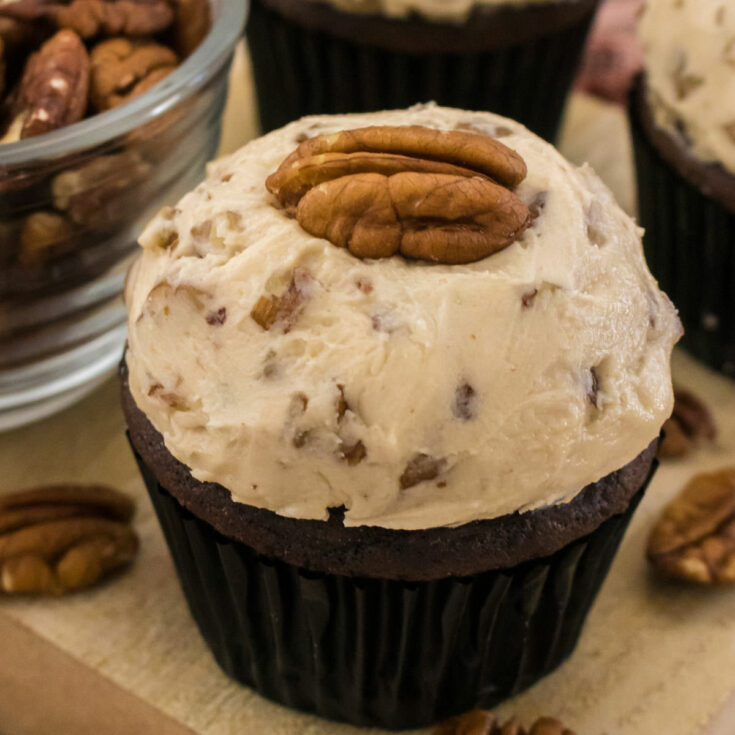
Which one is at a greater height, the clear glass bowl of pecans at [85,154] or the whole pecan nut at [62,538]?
the clear glass bowl of pecans at [85,154]

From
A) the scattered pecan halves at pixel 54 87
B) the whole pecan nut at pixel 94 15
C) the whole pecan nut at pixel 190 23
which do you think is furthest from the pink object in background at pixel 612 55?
the scattered pecan halves at pixel 54 87

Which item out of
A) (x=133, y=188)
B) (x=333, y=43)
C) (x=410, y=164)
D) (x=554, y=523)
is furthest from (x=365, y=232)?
(x=333, y=43)

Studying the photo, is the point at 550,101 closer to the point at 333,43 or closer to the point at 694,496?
the point at 333,43

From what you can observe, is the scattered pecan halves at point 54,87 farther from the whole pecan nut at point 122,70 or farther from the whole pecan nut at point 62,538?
the whole pecan nut at point 62,538

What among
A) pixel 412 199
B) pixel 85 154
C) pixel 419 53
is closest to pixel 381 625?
pixel 412 199

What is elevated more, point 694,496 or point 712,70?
point 712,70

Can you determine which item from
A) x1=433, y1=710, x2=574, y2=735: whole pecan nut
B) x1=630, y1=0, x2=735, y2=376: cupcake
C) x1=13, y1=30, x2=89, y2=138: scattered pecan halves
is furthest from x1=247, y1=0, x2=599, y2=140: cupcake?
x1=433, y1=710, x2=574, y2=735: whole pecan nut
